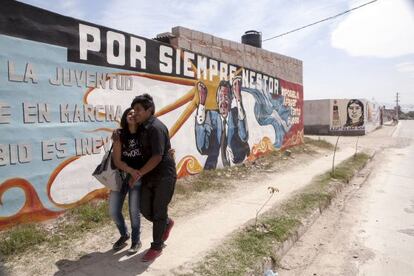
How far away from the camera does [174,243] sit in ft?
14.3

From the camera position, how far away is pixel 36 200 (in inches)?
185

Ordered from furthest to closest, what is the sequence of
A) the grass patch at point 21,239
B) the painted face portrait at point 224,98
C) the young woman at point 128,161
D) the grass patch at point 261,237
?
1. the painted face portrait at point 224,98
2. the grass patch at point 21,239
3. the grass patch at point 261,237
4. the young woman at point 128,161

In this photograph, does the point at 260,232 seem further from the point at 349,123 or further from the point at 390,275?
the point at 349,123

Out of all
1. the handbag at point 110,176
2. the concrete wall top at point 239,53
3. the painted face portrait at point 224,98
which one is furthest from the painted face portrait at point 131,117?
the painted face portrait at point 224,98

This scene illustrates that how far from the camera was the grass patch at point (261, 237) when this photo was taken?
3.79 meters

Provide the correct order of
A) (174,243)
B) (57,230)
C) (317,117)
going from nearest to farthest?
(174,243) → (57,230) → (317,117)

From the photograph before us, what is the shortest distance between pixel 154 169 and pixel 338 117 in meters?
26.0

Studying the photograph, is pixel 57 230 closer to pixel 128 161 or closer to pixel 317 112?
pixel 128 161

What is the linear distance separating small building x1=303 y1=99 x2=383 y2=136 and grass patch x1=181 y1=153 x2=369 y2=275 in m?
21.2

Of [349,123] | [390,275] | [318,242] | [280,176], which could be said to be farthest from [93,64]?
[349,123]

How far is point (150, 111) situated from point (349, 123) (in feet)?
85.8

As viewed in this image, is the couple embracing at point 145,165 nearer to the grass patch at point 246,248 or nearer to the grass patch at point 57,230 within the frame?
the grass patch at point 246,248

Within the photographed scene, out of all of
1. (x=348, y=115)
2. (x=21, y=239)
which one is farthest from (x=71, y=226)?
(x=348, y=115)

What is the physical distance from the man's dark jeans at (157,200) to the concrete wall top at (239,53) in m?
4.68
